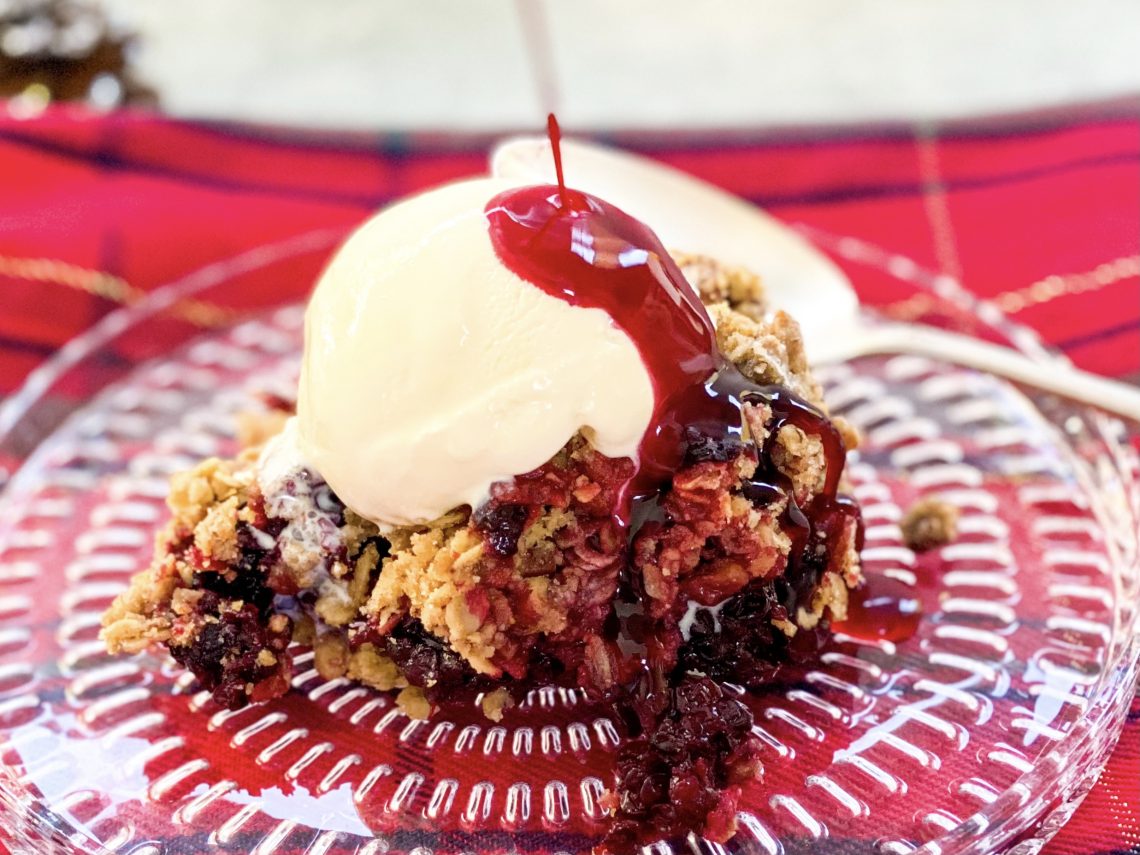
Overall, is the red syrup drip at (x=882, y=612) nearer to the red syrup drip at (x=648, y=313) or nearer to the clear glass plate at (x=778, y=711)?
the clear glass plate at (x=778, y=711)

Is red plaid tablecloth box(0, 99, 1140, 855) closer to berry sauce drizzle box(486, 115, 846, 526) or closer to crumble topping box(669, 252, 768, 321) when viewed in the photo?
crumble topping box(669, 252, 768, 321)

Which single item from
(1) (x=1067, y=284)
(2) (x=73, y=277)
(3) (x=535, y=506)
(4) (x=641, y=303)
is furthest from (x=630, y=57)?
(3) (x=535, y=506)

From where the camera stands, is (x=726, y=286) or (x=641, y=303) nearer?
(x=641, y=303)

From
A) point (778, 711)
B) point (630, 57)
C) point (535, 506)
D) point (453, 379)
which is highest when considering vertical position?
point (630, 57)

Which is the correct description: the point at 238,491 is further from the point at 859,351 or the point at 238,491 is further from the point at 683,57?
Answer: the point at 683,57

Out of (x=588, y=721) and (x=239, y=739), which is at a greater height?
(x=588, y=721)

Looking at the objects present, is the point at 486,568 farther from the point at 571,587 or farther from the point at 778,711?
the point at 778,711

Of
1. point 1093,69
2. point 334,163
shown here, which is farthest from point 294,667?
point 1093,69
